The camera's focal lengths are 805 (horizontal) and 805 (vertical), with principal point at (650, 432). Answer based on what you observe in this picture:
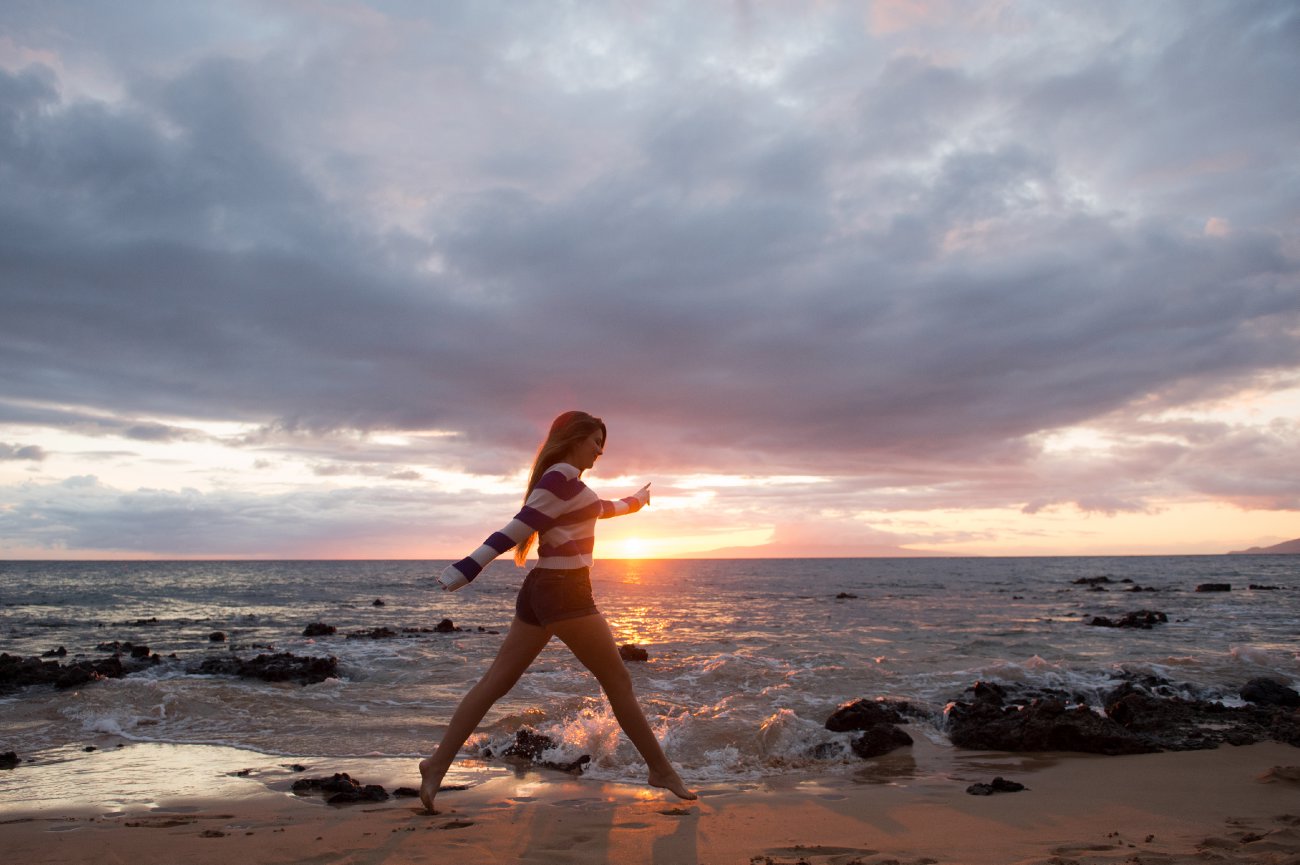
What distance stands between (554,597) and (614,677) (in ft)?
2.34

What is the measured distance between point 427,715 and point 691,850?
6.06 m

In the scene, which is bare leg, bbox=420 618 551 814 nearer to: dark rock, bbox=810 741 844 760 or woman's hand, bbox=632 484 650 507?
woman's hand, bbox=632 484 650 507

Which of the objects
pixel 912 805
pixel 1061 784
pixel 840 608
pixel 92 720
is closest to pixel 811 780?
pixel 912 805

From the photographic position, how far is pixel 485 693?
17.5 feet

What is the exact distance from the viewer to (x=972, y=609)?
31.5m

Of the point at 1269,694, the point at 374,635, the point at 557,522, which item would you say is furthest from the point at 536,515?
the point at 374,635

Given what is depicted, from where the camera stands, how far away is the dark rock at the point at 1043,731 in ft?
25.5

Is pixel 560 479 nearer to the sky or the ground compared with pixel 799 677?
nearer to the sky

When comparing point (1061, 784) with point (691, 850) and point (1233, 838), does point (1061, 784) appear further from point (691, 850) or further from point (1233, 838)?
point (691, 850)

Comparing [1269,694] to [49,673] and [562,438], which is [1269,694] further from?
[49,673]

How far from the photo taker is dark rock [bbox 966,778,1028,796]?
6.12 metres

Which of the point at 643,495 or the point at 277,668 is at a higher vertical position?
the point at 643,495

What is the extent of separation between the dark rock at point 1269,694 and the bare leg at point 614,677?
9.13 meters

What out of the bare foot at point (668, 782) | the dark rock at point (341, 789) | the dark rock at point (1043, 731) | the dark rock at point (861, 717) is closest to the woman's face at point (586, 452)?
the bare foot at point (668, 782)
